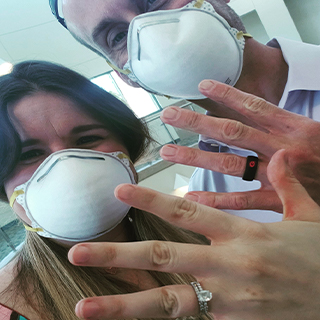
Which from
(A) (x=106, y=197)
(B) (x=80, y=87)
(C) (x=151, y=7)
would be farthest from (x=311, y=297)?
(C) (x=151, y=7)

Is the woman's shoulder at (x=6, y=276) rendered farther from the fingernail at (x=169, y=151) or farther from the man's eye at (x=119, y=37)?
the man's eye at (x=119, y=37)

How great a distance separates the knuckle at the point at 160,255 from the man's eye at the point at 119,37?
964 millimetres

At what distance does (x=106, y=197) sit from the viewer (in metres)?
0.74

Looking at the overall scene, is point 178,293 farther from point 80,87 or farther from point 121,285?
point 80,87

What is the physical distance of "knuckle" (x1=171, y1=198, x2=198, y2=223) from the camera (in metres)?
0.42

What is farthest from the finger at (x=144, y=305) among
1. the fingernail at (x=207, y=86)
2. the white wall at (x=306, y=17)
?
the white wall at (x=306, y=17)

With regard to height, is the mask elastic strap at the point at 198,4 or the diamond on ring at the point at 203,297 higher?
the mask elastic strap at the point at 198,4

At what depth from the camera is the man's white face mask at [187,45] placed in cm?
88

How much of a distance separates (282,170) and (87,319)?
1.53ft

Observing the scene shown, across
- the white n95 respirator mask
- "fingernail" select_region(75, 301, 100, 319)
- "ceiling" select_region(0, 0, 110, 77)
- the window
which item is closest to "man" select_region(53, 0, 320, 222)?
the white n95 respirator mask

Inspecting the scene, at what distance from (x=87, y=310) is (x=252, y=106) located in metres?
0.57

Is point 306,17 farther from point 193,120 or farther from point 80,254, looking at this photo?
point 80,254

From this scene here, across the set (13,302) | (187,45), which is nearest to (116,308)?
(13,302)

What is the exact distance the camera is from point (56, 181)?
71cm
